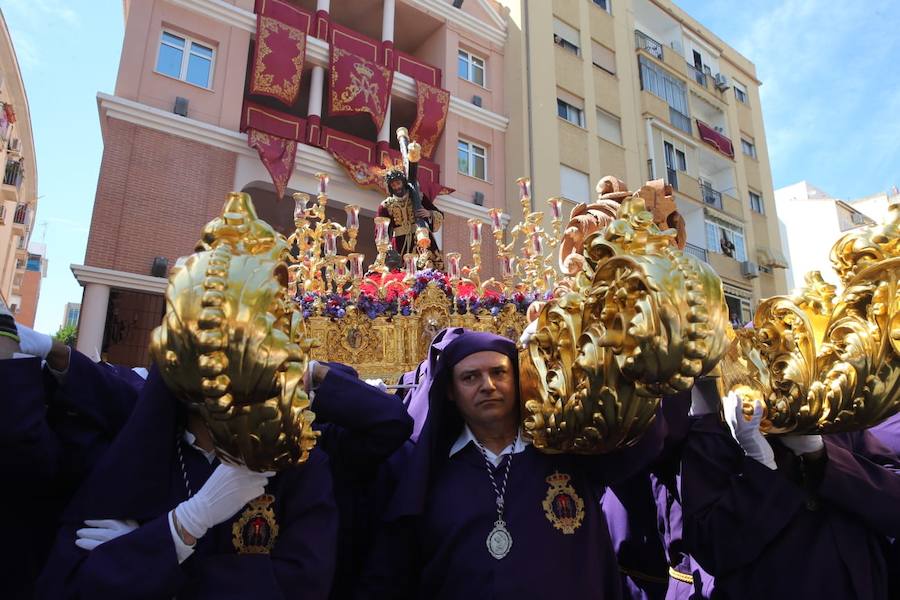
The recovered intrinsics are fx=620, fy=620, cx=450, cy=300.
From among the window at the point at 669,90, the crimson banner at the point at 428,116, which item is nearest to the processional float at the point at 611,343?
the crimson banner at the point at 428,116

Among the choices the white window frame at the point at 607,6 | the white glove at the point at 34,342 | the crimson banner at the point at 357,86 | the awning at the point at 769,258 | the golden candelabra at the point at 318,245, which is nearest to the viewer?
the white glove at the point at 34,342

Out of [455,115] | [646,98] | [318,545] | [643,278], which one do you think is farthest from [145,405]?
[646,98]

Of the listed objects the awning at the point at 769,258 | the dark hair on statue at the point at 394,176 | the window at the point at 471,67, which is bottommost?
the dark hair on statue at the point at 394,176

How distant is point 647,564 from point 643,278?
5.77ft

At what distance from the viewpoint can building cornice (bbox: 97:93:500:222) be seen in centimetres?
1088

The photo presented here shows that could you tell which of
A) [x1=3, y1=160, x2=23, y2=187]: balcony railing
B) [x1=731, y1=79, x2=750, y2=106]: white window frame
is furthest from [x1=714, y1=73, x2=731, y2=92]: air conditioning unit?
[x1=3, y1=160, x2=23, y2=187]: balcony railing

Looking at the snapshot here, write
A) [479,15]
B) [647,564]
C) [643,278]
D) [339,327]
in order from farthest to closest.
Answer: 1. [479,15]
2. [339,327]
3. [647,564]
4. [643,278]

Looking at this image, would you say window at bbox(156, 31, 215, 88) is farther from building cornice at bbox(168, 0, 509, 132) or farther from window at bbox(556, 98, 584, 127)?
window at bbox(556, 98, 584, 127)

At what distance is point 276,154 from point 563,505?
11172 millimetres

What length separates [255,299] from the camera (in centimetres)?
149

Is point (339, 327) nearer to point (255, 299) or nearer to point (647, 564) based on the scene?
point (647, 564)

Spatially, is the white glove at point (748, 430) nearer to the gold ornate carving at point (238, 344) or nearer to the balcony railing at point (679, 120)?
the gold ornate carving at point (238, 344)

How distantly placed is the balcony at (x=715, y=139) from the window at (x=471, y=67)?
814 cm

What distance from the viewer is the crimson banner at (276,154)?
38.6ft
